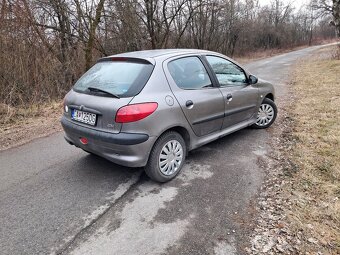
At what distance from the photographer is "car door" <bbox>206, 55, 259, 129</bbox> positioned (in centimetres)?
418

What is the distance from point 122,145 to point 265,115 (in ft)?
11.2

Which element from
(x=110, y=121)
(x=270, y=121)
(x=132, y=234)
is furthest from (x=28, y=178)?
Result: (x=270, y=121)

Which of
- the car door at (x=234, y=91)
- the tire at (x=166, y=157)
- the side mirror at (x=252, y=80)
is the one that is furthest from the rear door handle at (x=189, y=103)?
the side mirror at (x=252, y=80)

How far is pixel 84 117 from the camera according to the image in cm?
337

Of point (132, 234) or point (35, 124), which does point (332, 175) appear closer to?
point (132, 234)

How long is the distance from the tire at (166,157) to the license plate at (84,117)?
2.62ft

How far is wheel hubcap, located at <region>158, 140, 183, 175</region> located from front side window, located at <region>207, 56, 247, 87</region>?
1.29 meters

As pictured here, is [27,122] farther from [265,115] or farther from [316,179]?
[316,179]

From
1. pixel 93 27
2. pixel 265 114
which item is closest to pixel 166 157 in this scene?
pixel 265 114

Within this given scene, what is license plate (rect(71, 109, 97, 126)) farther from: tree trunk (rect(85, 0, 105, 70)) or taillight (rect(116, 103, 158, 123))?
tree trunk (rect(85, 0, 105, 70))

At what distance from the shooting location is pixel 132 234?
2.61 metres

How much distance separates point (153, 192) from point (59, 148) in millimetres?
2276

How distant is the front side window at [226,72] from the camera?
4.16m

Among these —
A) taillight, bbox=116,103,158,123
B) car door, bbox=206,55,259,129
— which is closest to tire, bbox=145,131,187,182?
taillight, bbox=116,103,158,123
